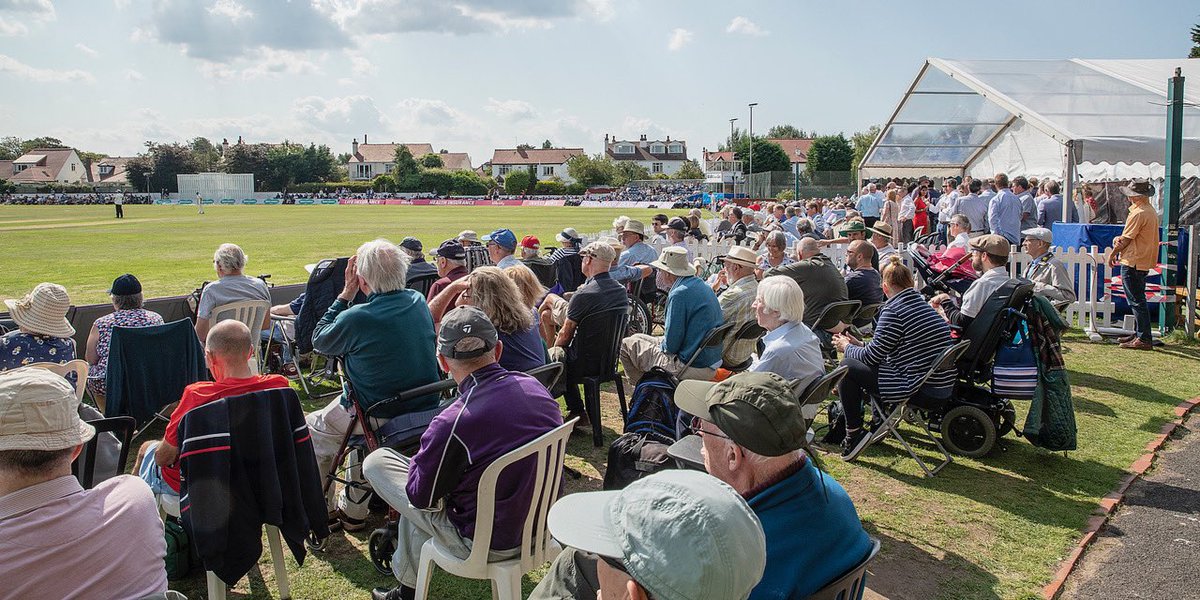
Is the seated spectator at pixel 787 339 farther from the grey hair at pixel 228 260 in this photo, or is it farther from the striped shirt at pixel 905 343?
the grey hair at pixel 228 260

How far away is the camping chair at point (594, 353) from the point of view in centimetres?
607

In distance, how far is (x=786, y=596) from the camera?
6.84 ft

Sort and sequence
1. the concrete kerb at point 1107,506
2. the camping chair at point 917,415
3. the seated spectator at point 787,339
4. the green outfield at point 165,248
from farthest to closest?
the green outfield at point 165,248, the camping chair at point 917,415, the seated spectator at point 787,339, the concrete kerb at point 1107,506

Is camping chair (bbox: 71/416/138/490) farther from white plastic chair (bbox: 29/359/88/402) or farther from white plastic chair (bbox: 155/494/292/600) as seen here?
white plastic chair (bbox: 29/359/88/402)

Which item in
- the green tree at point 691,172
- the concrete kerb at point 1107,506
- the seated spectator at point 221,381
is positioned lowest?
the concrete kerb at point 1107,506

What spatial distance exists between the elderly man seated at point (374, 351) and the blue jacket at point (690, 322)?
6.18 ft

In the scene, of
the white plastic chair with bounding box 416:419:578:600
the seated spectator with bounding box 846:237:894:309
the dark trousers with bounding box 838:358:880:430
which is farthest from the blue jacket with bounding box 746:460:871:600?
the seated spectator with bounding box 846:237:894:309

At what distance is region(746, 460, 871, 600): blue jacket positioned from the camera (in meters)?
2.10

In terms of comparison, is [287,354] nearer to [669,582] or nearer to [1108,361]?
[669,582]

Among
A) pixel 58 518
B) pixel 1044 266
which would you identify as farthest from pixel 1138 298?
pixel 58 518

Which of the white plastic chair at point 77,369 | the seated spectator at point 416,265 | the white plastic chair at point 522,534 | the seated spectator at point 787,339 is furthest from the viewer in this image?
the seated spectator at point 416,265

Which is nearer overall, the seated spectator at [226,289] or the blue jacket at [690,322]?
the blue jacket at [690,322]

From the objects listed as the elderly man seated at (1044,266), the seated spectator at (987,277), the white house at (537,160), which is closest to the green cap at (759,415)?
the seated spectator at (987,277)

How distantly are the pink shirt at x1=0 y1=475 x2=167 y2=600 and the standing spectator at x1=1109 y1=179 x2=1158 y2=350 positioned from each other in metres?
10.5
